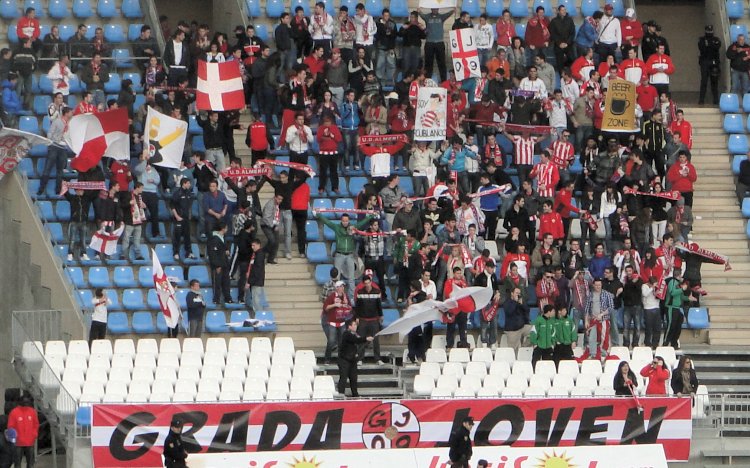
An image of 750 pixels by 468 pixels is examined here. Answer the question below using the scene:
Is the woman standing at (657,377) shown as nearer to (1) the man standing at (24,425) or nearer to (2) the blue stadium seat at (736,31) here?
(1) the man standing at (24,425)

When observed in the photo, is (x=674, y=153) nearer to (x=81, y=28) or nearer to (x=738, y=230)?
(x=738, y=230)

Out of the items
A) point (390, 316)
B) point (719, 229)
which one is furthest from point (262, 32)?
point (719, 229)

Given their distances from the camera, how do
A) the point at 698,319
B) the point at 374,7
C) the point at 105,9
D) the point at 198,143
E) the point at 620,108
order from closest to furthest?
the point at 698,319 < the point at 620,108 < the point at 198,143 < the point at 105,9 < the point at 374,7

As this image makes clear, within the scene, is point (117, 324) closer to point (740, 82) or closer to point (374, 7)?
point (374, 7)

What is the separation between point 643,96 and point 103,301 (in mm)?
11303

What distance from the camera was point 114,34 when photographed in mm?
39312

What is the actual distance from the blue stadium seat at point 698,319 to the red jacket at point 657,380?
3.90 metres

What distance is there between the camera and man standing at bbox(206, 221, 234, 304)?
3416 centimetres

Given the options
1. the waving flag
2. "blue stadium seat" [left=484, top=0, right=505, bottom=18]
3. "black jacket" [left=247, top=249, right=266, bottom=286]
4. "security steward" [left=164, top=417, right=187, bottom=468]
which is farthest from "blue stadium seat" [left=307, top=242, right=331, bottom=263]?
"blue stadium seat" [left=484, top=0, right=505, bottom=18]

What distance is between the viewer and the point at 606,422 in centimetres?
3055

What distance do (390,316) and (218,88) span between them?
5.72 m

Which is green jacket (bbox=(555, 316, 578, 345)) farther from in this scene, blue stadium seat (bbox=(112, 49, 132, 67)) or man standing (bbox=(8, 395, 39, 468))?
blue stadium seat (bbox=(112, 49, 132, 67))

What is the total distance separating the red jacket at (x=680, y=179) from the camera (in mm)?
36438

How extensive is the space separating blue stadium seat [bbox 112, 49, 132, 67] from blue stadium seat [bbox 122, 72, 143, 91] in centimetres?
8
